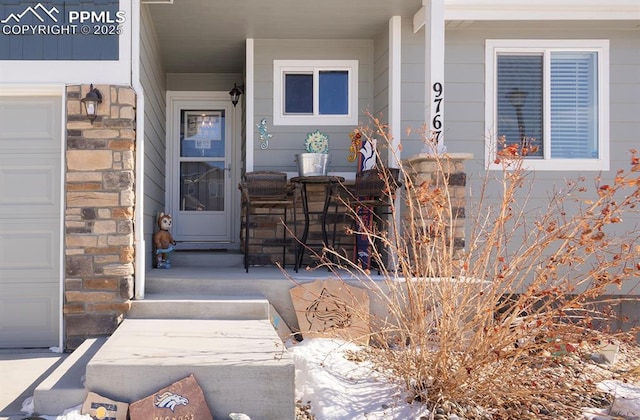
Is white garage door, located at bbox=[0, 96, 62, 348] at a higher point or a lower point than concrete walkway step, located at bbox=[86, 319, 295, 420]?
higher

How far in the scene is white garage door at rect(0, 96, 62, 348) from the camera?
4.44m

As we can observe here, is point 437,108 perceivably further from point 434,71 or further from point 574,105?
point 574,105

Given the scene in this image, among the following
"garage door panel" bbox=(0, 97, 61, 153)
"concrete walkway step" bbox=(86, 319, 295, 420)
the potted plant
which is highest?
"garage door panel" bbox=(0, 97, 61, 153)

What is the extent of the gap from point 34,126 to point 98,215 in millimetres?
943

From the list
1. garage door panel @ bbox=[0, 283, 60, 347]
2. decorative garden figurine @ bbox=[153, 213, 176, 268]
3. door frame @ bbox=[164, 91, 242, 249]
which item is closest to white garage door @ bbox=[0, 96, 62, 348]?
garage door panel @ bbox=[0, 283, 60, 347]

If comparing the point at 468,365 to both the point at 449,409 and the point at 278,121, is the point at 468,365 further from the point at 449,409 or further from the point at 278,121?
the point at 278,121

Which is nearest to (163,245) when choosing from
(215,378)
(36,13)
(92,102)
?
(92,102)

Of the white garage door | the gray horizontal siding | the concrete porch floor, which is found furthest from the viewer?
the gray horizontal siding

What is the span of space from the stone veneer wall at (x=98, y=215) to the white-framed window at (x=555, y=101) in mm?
3631

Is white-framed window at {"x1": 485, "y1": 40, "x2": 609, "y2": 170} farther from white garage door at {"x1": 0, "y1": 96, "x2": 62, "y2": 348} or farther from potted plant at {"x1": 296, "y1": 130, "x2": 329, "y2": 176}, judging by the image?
white garage door at {"x1": 0, "y1": 96, "x2": 62, "y2": 348}

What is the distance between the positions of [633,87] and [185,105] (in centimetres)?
512

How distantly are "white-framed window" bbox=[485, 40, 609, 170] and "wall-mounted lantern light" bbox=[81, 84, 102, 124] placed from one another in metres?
3.77
